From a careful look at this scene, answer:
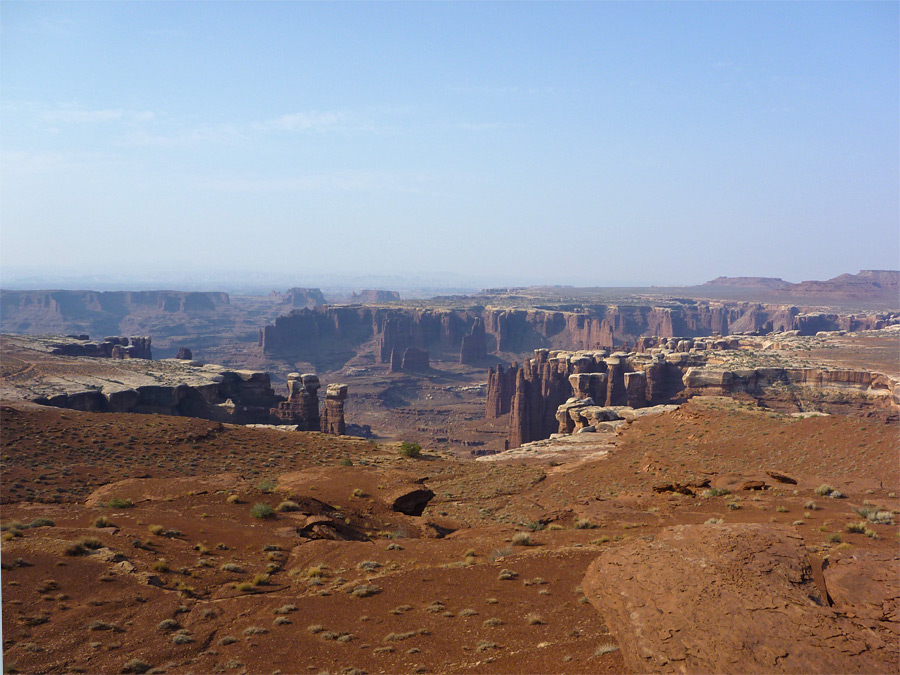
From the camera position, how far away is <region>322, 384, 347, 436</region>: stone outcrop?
2338 inches

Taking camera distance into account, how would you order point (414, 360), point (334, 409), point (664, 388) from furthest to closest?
point (414, 360) < point (664, 388) < point (334, 409)

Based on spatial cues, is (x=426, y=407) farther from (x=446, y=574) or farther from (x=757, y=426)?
(x=446, y=574)

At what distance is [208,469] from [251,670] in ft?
76.4

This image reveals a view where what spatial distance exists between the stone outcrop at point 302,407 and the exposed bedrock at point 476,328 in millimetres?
103477

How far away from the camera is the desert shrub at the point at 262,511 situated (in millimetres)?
20281

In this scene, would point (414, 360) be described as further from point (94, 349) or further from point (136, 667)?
point (136, 667)

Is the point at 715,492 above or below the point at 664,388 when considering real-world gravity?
above

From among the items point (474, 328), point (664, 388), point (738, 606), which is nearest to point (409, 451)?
point (738, 606)

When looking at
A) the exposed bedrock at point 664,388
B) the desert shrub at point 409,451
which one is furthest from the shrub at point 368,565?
the exposed bedrock at point 664,388

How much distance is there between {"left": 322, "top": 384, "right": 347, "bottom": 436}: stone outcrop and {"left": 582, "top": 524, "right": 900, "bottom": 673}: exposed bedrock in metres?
48.9

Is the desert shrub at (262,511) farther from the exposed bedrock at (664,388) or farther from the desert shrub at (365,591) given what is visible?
the exposed bedrock at (664,388)

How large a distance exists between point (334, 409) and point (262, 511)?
39.8 metres

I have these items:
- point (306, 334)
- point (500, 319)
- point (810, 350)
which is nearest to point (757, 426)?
point (810, 350)

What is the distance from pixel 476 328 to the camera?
169 m
